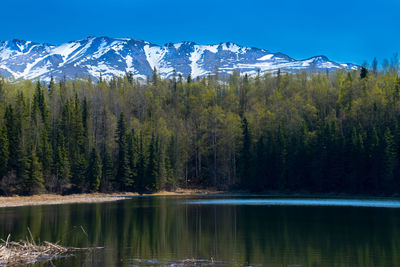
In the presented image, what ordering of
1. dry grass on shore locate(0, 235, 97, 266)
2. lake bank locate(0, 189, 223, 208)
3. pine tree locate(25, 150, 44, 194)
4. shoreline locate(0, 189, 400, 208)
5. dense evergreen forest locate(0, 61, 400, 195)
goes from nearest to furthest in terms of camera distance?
dry grass on shore locate(0, 235, 97, 266) → lake bank locate(0, 189, 223, 208) → shoreline locate(0, 189, 400, 208) → pine tree locate(25, 150, 44, 194) → dense evergreen forest locate(0, 61, 400, 195)

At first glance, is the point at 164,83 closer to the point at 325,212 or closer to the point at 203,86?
the point at 203,86

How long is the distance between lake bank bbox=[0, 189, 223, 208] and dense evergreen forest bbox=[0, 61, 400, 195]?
219 centimetres

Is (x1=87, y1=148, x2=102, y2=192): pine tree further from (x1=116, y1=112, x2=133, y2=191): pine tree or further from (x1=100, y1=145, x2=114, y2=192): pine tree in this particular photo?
(x1=116, y1=112, x2=133, y2=191): pine tree

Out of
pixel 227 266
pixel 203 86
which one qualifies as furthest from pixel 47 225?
pixel 203 86

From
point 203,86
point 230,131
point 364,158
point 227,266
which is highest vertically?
point 203,86

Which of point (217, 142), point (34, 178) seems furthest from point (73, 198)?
point (217, 142)

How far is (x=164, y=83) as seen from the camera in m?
142

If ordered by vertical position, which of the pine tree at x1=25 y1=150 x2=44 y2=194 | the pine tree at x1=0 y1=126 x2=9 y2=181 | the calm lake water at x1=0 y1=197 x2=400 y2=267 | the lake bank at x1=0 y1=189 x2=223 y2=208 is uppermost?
the pine tree at x1=0 y1=126 x2=9 y2=181

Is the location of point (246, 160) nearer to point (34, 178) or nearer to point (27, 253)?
point (34, 178)

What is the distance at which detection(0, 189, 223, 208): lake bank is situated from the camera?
6630cm

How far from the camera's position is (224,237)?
29.8m

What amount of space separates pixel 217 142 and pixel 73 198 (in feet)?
124

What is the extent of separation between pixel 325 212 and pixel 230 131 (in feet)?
183

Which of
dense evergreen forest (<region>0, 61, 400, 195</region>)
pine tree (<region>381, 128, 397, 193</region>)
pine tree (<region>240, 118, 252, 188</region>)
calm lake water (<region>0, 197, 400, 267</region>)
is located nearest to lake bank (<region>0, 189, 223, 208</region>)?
dense evergreen forest (<region>0, 61, 400, 195</region>)
